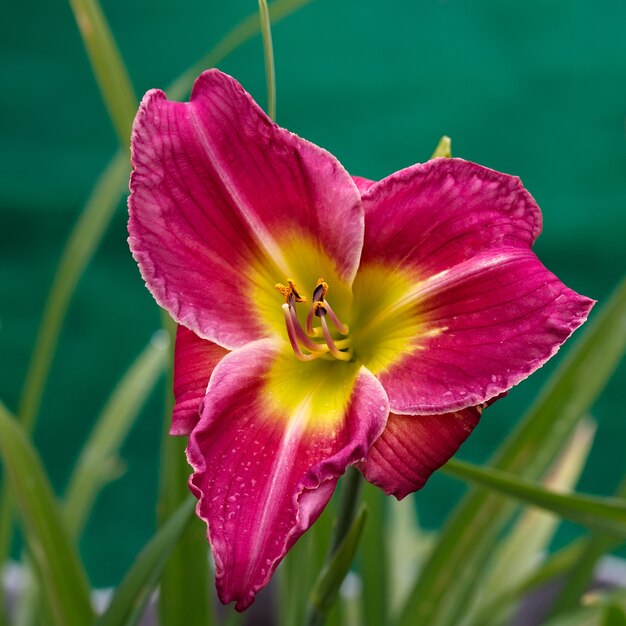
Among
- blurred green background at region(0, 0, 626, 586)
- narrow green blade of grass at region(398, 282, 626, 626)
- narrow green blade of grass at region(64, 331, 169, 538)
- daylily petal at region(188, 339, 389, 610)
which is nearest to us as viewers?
daylily petal at region(188, 339, 389, 610)

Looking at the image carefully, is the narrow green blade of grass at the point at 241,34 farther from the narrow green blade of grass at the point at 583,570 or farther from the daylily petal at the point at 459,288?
the narrow green blade of grass at the point at 583,570

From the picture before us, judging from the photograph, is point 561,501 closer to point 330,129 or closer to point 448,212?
point 448,212

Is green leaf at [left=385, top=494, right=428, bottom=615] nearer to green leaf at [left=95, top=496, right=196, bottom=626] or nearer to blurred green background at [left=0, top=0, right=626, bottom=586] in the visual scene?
blurred green background at [left=0, top=0, right=626, bottom=586]

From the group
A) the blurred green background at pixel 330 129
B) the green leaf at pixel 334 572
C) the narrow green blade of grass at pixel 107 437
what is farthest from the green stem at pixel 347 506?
the blurred green background at pixel 330 129

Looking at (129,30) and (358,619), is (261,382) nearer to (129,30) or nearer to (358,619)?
(358,619)

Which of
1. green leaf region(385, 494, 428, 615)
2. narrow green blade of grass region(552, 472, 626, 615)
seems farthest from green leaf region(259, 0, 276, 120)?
green leaf region(385, 494, 428, 615)

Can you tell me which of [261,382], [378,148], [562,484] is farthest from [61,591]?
[378,148]

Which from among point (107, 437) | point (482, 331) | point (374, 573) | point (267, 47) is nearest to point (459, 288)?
point (482, 331)
